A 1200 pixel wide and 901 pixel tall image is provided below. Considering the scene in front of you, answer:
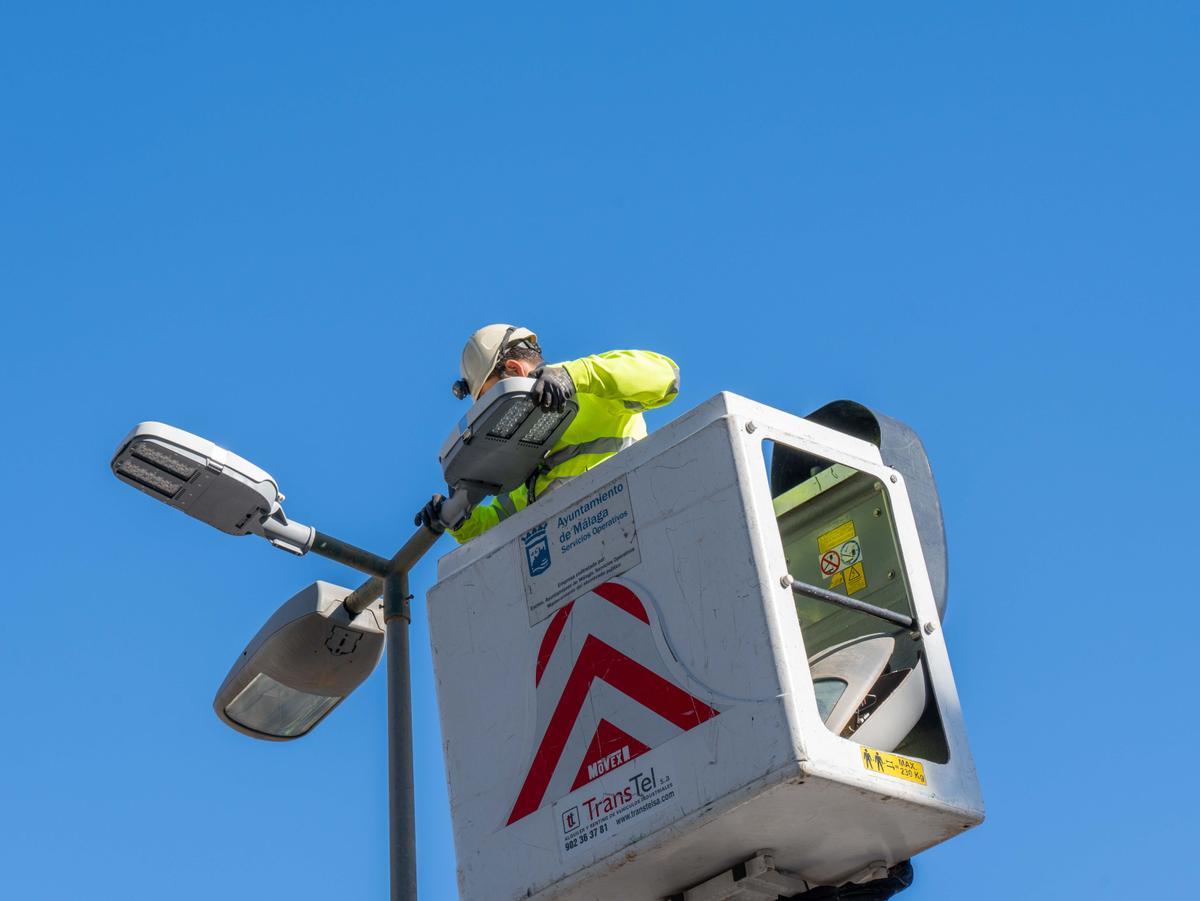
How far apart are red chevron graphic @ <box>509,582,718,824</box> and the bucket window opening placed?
0.49 meters

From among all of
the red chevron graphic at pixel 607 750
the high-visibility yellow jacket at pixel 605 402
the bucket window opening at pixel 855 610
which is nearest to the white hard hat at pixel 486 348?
the high-visibility yellow jacket at pixel 605 402

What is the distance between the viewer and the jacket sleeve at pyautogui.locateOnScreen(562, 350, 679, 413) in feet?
24.3

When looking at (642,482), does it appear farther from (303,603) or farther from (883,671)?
(303,603)

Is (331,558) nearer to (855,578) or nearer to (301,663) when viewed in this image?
(301,663)

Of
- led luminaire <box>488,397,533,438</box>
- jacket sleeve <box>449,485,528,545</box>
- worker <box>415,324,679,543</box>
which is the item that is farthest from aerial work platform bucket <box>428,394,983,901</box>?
jacket sleeve <box>449,485,528,545</box>

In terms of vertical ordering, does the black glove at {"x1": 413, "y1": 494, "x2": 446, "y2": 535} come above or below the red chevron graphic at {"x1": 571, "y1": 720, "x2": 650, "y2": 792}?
above

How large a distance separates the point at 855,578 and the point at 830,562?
0.18 meters

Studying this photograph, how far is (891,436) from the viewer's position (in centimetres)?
738

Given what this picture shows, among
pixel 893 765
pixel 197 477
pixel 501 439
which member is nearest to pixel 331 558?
pixel 197 477

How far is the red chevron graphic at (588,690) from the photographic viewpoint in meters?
6.41

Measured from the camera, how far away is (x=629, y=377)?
7480mm

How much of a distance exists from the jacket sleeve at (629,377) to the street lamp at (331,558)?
0.18 m

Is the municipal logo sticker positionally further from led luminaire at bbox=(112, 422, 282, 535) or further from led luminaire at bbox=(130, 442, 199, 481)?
led luminaire at bbox=(130, 442, 199, 481)

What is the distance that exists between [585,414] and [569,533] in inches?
30.2
